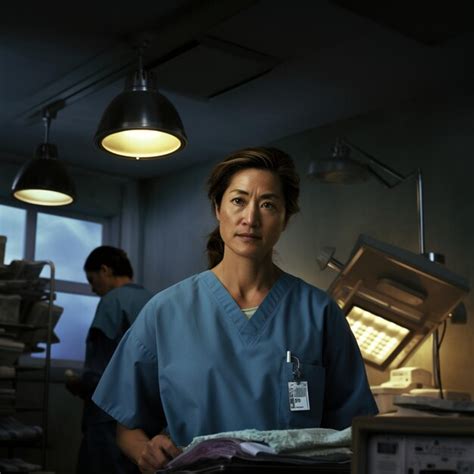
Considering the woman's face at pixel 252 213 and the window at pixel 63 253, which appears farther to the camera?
the window at pixel 63 253

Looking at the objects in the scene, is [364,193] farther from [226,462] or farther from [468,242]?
[226,462]

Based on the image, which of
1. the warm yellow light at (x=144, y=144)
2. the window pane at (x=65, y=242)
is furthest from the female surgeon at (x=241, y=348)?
the window pane at (x=65, y=242)

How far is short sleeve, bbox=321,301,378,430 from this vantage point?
163 centimetres

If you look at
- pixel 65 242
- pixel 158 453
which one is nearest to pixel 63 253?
pixel 65 242

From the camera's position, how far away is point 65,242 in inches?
219

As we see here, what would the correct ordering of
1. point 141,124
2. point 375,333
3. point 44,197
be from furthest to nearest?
point 44,197
point 375,333
point 141,124

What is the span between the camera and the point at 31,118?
4535mm

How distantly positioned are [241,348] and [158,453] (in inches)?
11.4

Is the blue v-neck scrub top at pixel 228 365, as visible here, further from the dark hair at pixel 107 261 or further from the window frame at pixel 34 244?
the window frame at pixel 34 244

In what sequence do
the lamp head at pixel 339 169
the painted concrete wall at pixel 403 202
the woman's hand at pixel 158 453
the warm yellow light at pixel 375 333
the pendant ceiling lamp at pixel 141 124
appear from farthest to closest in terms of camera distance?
the painted concrete wall at pixel 403 202
the lamp head at pixel 339 169
the warm yellow light at pixel 375 333
the pendant ceiling lamp at pixel 141 124
the woman's hand at pixel 158 453

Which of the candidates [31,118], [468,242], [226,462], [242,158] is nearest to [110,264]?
[31,118]

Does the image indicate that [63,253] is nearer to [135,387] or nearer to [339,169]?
[339,169]

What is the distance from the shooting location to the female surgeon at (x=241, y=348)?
1541mm

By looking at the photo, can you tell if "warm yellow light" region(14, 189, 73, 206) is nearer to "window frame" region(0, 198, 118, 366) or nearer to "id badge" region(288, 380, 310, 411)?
"window frame" region(0, 198, 118, 366)
